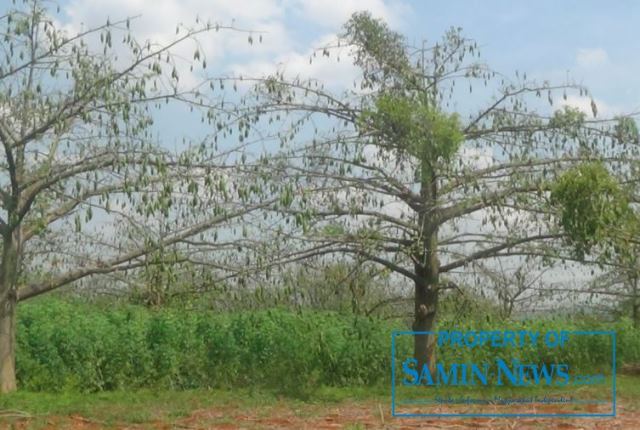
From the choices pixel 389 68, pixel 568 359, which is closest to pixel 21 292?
pixel 389 68

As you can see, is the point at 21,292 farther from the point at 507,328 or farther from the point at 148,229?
the point at 507,328

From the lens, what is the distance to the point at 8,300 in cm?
1035

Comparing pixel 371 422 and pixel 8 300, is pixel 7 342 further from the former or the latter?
pixel 371 422

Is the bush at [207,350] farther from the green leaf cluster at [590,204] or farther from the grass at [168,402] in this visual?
the green leaf cluster at [590,204]

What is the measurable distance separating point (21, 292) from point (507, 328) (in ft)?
26.4

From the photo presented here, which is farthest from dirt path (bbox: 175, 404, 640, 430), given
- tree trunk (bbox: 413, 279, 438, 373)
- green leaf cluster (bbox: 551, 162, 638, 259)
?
tree trunk (bbox: 413, 279, 438, 373)
